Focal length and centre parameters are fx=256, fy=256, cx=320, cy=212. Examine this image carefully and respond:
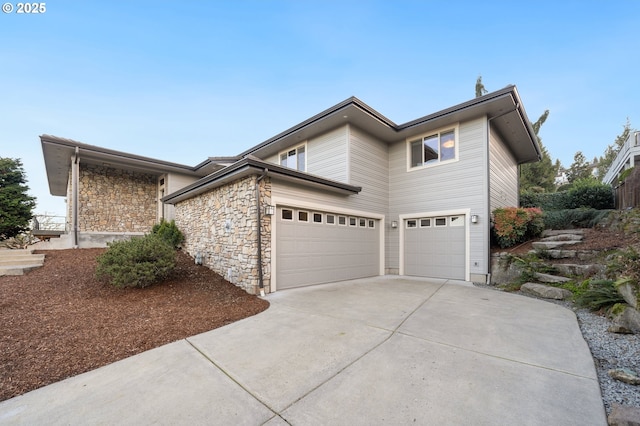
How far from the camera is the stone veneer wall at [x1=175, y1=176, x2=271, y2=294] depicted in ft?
20.5

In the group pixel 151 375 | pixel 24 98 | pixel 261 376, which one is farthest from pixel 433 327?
pixel 24 98

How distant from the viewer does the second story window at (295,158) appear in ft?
33.8

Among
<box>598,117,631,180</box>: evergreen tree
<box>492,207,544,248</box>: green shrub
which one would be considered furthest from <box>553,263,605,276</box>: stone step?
<box>598,117,631,180</box>: evergreen tree

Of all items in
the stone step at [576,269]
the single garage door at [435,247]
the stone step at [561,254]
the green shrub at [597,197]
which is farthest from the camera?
the green shrub at [597,197]

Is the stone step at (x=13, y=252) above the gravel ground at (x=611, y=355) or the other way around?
above

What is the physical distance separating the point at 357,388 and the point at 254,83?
13.5 metres

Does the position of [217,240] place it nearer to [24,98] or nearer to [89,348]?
[89,348]

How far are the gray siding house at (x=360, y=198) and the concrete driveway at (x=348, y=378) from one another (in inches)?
112

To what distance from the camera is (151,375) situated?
276 cm

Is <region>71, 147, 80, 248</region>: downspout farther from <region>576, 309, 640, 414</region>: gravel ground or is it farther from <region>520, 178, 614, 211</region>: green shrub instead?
<region>520, 178, 614, 211</region>: green shrub

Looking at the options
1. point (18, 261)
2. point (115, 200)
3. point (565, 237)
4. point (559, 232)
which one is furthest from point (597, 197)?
point (115, 200)

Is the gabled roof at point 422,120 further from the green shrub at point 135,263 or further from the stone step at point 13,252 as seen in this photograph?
the stone step at point 13,252

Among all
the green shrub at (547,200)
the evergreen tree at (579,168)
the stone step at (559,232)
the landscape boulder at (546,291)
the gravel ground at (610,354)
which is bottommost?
the landscape boulder at (546,291)

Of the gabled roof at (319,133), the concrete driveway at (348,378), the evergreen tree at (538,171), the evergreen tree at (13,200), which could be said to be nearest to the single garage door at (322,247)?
the gabled roof at (319,133)
